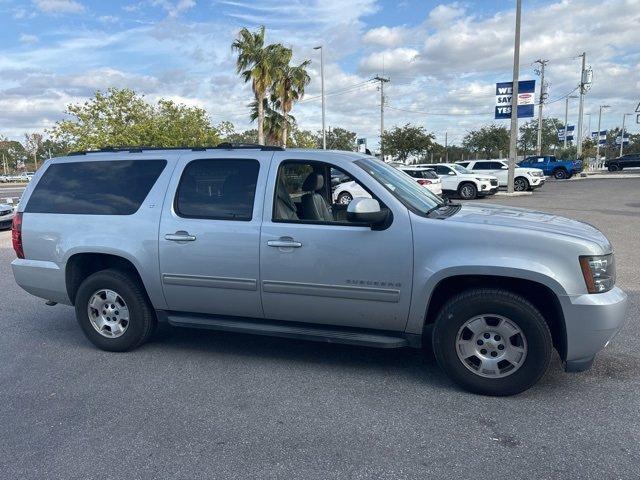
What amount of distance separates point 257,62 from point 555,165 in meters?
22.7

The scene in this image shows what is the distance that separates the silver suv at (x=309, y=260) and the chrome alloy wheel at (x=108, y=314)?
13 millimetres

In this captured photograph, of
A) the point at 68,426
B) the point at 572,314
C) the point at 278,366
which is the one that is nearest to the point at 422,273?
the point at 572,314

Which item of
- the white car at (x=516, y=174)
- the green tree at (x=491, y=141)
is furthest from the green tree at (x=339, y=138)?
the white car at (x=516, y=174)

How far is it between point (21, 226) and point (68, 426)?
91.7 inches

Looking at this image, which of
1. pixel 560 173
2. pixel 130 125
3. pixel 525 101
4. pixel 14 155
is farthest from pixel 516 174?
pixel 14 155

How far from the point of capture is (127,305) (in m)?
4.62

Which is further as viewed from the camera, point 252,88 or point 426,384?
point 252,88

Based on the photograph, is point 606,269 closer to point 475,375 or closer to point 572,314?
point 572,314

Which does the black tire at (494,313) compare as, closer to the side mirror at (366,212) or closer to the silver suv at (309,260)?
the silver suv at (309,260)

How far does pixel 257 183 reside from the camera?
4.21 meters

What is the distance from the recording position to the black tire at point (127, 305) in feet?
15.1

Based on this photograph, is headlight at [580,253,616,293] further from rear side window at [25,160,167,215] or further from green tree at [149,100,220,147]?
green tree at [149,100,220,147]

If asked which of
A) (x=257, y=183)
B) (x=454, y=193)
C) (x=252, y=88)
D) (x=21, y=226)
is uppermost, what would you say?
(x=252, y=88)

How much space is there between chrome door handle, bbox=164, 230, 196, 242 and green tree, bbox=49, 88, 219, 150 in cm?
2289
